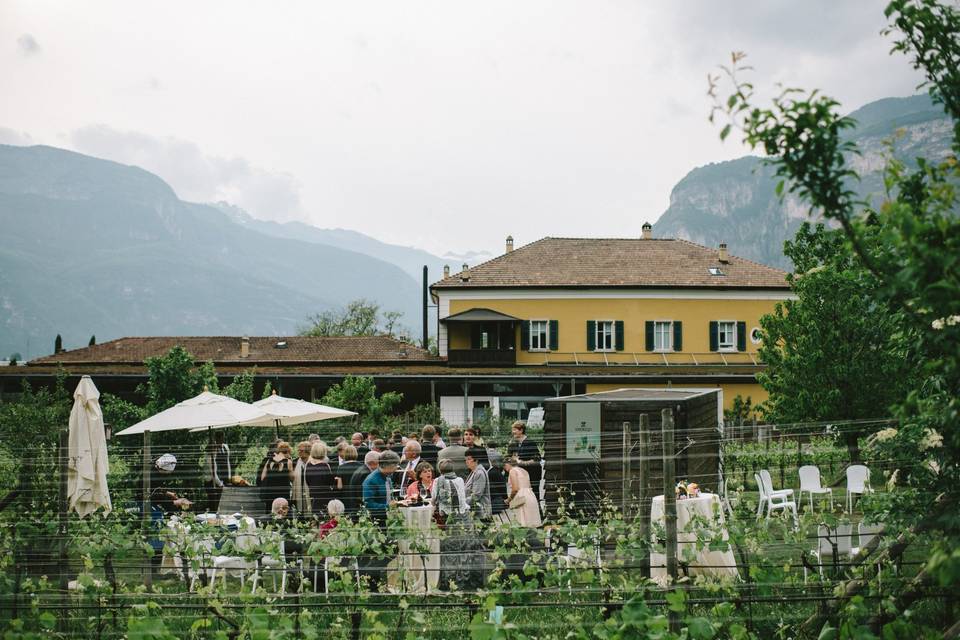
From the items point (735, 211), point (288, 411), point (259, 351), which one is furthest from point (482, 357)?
point (735, 211)

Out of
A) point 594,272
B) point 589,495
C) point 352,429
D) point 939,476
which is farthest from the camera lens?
point 594,272

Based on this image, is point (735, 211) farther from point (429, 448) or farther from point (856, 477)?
point (429, 448)

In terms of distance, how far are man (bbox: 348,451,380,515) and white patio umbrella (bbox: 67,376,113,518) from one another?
95.0 inches

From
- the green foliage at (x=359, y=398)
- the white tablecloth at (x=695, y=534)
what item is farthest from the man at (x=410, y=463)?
the green foliage at (x=359, y=398)

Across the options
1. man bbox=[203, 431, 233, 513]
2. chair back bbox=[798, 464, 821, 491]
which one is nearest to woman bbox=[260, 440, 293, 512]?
man bbox=[203, 431, 233, 513]

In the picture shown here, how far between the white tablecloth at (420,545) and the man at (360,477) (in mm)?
1219

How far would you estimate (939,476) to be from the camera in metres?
4.89

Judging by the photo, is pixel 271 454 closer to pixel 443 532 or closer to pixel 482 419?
pixel 443 532

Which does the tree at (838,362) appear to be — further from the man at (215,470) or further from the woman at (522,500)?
the man at (215,470)

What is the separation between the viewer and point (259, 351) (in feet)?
119

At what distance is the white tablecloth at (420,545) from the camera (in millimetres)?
7359

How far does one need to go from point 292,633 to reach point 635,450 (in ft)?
19.4

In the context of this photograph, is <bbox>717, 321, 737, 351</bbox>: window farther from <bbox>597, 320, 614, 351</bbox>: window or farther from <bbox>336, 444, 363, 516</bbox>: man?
<bbox>336, 444, 363, 516</bbox>: man

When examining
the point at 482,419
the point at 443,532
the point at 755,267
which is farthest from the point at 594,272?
the point at 443,532
